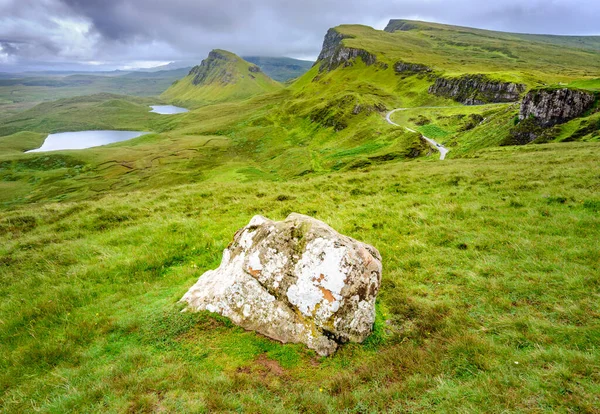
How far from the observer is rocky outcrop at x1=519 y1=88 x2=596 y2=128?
5109 centimetres

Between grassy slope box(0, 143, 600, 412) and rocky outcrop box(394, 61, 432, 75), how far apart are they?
533 ft

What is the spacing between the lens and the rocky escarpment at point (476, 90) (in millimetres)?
98125

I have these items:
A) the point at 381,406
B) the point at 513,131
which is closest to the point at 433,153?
the point at 513,131

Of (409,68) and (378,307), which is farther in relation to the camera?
(409,68)

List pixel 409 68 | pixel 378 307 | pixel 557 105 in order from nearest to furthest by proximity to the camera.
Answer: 1. pixel 378 307
2. pixel 557 105
3. pixel 409 68

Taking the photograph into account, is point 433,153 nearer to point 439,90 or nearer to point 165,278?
point 165,278

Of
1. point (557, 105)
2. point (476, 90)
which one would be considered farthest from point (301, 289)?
point (476, 90)

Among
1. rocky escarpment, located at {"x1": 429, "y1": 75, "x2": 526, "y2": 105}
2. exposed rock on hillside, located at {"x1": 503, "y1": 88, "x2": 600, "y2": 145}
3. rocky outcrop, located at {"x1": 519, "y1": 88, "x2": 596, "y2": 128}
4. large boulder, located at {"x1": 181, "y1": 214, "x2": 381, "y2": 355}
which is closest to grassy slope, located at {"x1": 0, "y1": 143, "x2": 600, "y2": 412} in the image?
large boulder, located at {"x1": 181, "y1": 214, "x2": 381, "y2": 355}

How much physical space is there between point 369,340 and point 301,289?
2387 mm

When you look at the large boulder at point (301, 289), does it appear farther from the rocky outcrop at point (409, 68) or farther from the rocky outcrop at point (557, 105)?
the rocky outcrop at point (409, 68)

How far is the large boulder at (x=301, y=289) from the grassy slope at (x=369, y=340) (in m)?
0.47

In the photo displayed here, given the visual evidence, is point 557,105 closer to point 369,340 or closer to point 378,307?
point 378,307

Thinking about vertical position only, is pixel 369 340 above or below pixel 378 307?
below

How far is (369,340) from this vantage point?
7922mm
